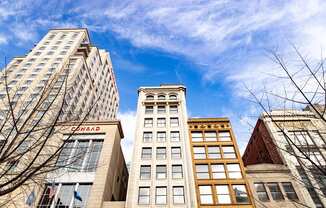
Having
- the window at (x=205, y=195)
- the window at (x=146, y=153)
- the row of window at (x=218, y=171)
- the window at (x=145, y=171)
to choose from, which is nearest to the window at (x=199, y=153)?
the row of window at (x=218, y=171)

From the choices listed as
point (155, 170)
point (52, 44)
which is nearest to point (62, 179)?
point (155, 170)

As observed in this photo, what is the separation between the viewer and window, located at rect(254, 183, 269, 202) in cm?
2625

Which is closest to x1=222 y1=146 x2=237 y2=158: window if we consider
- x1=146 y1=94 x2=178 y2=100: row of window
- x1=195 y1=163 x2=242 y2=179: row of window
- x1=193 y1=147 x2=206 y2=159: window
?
x1=195 y1=163 x2=242 y2=179: row of window

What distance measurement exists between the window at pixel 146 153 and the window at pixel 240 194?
11756mm

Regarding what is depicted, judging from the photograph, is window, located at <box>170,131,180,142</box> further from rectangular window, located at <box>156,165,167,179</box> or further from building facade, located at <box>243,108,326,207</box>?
building facade, located at <box>243,108,326,207</box>

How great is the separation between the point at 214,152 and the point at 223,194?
247 inches

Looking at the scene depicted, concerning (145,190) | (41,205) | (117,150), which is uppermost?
(117,150)

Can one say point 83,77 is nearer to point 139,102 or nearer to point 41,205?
point 139,102

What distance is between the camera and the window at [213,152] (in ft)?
101

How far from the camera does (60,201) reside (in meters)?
26.8

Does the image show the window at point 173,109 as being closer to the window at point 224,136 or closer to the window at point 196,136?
the window at point 196,136

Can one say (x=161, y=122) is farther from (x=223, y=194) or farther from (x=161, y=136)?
(x=223, y=194)

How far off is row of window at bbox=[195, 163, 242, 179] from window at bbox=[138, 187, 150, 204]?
667 centimetres

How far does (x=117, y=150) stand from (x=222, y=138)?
16.7m
